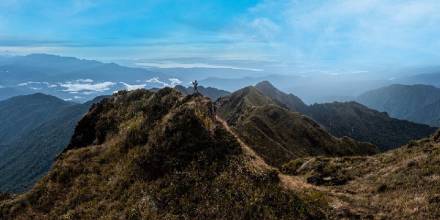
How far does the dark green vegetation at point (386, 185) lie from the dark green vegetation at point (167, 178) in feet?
9.54

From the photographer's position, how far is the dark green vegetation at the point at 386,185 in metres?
23.1

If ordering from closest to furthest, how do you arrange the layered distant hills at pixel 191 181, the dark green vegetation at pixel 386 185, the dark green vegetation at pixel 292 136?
the dark green vegetation at pixel 386 185
the layered distant hills at pixel 191 181
the dark green vegetation at pixel 292 136

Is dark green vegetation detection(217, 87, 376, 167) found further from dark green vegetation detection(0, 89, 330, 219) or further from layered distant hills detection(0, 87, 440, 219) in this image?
dark green vegetation detection(0, 89, 330, 219)

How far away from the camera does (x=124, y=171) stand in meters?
28.5

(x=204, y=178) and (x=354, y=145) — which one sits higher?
(x=204, y=178)

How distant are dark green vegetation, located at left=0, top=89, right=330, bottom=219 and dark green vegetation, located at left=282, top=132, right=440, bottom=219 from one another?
2.91m

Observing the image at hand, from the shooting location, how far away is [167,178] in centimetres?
2652

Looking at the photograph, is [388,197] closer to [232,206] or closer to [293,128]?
[232,206]

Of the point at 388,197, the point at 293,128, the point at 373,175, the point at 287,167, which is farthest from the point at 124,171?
the point at 293,128

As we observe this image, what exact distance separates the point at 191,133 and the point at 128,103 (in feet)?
42.5

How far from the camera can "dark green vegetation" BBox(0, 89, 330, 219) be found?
925 inches

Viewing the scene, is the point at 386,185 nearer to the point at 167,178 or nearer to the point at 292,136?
the point at 167,178

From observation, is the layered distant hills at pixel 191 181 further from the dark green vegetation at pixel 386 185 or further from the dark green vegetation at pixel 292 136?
the dark green vegetation at pixel 292 136

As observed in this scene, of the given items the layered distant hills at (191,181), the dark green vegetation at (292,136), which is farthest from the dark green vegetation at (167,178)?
the dark green vegetation at (292,136)
